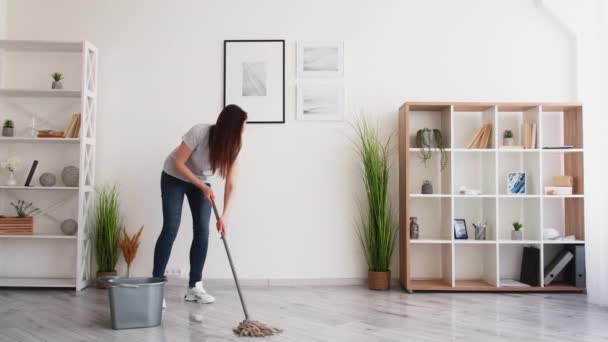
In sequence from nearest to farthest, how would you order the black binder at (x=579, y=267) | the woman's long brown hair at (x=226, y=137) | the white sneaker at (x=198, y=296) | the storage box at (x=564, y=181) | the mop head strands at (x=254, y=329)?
the mop head strands at (x=254, y=329) → the woman's long brown hair at (x=226, y=137) → the white sneaker at (x=198, y=296) → the black binder at (x=579, y=267) → the storage box at (x=564, y=181)

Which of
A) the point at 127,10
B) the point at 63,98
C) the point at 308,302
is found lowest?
the point at 308,302

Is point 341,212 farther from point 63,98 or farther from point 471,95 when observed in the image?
point 63,98

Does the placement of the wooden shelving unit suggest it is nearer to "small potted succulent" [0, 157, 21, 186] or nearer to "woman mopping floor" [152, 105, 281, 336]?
"woman mopping floor" [152, 105, 281, 336]

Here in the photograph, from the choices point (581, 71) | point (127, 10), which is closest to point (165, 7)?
point (127, 10)

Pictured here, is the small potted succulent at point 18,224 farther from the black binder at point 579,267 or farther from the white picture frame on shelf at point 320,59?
the black binder at point 579,267

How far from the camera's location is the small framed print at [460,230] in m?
3.89

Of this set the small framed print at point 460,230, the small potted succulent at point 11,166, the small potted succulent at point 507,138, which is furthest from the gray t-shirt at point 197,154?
the small potted succulent at point 507,138

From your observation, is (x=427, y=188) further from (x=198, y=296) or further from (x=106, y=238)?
(x=106, y=238)

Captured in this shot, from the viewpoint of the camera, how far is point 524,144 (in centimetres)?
386

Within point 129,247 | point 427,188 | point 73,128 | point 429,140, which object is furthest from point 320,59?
point 129,247

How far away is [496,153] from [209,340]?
2346 mm

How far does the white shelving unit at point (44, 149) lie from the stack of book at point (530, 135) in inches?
124

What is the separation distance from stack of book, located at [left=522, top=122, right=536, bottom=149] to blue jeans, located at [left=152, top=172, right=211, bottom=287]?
2.27 meters

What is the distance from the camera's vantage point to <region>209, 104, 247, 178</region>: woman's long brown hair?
9.79 feet
